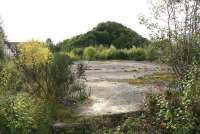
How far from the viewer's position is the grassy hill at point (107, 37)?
30438 mm

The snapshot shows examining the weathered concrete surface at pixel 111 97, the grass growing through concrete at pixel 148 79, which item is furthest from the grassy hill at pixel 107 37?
the weathered concrete surface at pixel 111 97

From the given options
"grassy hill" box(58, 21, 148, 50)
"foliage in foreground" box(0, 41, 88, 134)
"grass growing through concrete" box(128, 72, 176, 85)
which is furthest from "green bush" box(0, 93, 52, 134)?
"grassy hill" box(58, 21, 148, 50)

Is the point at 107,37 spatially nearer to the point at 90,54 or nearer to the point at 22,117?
the point at 90,54

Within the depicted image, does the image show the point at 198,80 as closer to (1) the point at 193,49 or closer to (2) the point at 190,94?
(2) the point at 190,94

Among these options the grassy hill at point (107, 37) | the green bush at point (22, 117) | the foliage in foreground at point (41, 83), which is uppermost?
the grassy hill at point (107, 37)

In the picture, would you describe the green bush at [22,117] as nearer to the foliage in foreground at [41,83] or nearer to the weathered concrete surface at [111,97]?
the foliage in foreground at [41,83]

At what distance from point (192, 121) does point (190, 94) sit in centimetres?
52

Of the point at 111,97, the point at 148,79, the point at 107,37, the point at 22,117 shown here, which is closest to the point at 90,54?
the point at 107,37

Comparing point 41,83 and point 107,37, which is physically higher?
point 107,37

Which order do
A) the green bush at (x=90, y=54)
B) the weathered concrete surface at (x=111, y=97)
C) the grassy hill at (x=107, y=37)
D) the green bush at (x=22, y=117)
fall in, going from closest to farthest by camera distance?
the green bush at (x=22, y=117) → the weathered concrete surface at (x=111, y=97) → the green bush at (x=90, y=54) → the grassy hill at (x=107, y=37)

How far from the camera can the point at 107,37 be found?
102 ft

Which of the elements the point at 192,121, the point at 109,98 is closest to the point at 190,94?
the point at 192,121

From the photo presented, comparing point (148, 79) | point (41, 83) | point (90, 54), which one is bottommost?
point (148, 79)

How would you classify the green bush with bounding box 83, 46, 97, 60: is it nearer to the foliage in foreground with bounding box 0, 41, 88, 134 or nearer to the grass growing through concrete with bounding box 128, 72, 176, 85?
the grass growing through concrete with bounding box 128, 72, 176, 85
